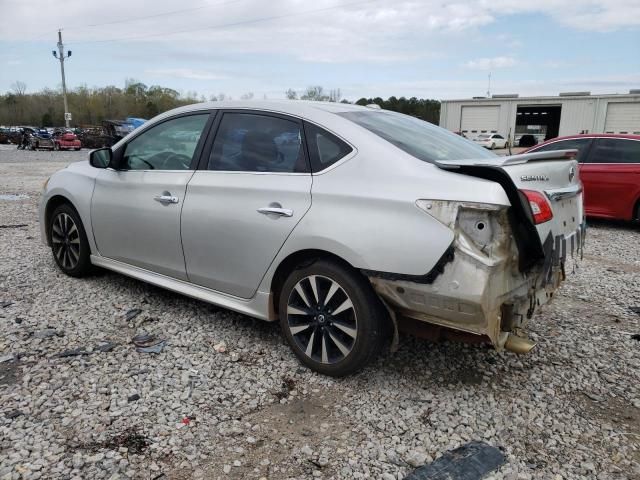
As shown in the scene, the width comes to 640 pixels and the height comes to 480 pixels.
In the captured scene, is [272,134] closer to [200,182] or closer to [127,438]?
[200,182]

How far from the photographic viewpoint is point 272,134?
11.5 ft

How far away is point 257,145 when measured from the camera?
3574 mm

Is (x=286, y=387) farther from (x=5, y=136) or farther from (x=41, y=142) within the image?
(x=5, y=136)

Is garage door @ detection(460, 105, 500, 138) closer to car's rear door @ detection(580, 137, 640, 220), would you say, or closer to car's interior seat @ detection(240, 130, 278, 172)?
car's rear door @ detection(580, 137, 640, 220)

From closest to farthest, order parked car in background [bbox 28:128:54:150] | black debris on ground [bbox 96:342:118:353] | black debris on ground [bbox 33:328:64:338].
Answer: black debris on ground [bbox 96:342:118:353] → black debris on ground [bbox 33:328:64:338] → parked car in background [bbox 28:128:54:150]

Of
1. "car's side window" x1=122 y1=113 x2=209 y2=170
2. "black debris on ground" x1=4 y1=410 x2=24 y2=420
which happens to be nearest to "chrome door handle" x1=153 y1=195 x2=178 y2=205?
"car's side window" x1=122 y1=113 x2=209 y2=170

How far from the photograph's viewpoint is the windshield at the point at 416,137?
3.16 meters

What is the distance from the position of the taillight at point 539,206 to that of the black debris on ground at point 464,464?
1216mm

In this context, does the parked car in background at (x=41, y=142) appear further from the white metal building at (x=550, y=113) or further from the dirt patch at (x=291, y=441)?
the dirt patch at (x=291, y=441)

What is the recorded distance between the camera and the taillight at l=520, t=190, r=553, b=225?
2.70 meters

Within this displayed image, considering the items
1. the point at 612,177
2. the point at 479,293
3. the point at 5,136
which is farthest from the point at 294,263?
the point at 5,136

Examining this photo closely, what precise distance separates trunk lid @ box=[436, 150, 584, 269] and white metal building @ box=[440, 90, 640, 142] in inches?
1506

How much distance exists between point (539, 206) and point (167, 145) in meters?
2.87

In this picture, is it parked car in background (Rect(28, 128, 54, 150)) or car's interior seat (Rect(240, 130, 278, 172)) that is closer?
car's interior seat (Rect(240, 130, 278, 172))
